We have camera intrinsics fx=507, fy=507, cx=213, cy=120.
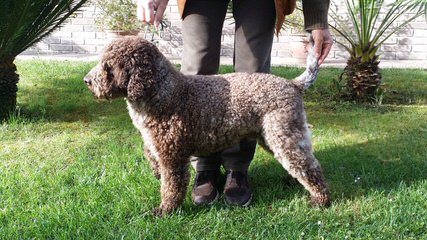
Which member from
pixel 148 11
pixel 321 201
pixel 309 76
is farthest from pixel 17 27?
pixel 321 201

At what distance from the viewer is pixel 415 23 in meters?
8.79

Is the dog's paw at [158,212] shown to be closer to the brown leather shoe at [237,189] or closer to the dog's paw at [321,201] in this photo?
the brown leather shoe at [237,189]

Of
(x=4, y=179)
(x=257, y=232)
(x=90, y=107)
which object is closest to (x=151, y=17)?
(x=257, y=232)

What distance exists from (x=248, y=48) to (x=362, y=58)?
3.16 metres

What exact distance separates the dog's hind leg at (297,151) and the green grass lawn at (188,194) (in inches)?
4.8

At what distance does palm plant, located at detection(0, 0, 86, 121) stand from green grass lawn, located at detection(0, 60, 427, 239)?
0.33 metres

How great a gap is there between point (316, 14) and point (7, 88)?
3135 millimetres

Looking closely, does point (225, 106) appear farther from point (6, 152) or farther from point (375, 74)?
point (375, 74)

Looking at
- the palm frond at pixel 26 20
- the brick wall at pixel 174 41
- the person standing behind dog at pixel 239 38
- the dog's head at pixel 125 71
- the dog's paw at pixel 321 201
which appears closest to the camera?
the dog's head at pixel 125 71

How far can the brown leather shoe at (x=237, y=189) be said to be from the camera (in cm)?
319

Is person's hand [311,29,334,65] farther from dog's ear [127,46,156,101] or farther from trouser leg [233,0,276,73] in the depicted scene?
dog's ear [127,46,156,101]

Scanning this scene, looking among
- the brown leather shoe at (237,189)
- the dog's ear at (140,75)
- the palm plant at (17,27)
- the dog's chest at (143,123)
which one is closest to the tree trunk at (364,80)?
the brown leather shoe at (237,189)

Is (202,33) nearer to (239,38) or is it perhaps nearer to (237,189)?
(239,38)

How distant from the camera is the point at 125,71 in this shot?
9.23 feet
